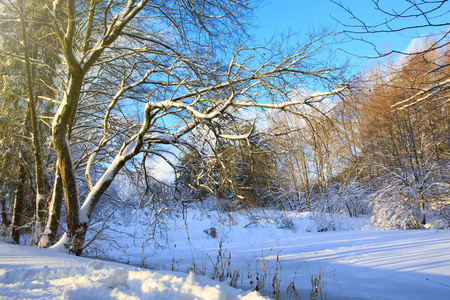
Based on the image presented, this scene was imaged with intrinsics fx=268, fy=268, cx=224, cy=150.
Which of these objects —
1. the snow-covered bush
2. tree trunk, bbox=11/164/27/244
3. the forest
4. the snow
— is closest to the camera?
the snow

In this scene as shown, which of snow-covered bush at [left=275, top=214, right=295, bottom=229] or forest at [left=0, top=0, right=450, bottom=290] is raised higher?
forest at [left=0, top=0, right=450, bottom=290]

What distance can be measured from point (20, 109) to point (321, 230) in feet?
41.4

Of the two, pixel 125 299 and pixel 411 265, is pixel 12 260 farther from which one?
pixel 411 265

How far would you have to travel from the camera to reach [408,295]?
12.5 feet

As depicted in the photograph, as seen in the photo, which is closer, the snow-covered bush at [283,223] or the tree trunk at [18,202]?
the tree trunk at [18,202]

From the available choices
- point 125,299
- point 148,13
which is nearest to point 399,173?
point 148,13

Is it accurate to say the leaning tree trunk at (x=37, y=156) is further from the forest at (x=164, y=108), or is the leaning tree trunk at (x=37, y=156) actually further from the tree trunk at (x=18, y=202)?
the tree trunk at (x=18, y=202)

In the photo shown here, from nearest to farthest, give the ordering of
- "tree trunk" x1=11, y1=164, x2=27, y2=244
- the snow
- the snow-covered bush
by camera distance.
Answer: the snow < "tree trunk" x1=11, y1=164, x2=27, y2=244 < the snow-covered bush

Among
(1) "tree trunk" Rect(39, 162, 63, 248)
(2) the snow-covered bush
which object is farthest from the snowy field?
(2) the snow-covered bush

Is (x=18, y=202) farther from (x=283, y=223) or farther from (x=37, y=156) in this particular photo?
(x=283, y=223)

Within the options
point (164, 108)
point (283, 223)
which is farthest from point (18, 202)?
point (283, 223)

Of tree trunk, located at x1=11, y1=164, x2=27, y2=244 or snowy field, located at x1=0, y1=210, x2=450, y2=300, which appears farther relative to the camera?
tree trunk, located at x1=11, y1=164, x2=27, y2=244

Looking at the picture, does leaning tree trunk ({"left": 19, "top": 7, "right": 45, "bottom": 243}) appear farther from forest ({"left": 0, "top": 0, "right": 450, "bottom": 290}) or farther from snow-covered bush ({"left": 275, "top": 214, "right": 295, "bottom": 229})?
snow-covered bush ({"left": 275, "top": 214, "right": 295, "bottom": 229})

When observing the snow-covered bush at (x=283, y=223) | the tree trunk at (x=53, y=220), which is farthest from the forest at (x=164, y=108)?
the snow-covered bush at (x=283, y=223)
